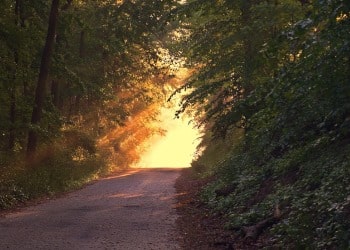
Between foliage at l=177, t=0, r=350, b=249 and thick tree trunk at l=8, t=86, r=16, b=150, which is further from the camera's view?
thick tree trunk at l=8, t=86, r=16, b=150

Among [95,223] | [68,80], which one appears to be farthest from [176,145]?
[95,223]

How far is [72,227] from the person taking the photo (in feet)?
33.7

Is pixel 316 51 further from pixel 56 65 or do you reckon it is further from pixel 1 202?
pixel 56 65

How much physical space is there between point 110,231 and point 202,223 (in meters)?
2.41

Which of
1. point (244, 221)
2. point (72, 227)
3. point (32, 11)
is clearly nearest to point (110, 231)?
point (72, 227)

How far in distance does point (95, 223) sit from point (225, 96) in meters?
8.00

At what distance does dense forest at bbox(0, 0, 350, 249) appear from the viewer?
5.91 metres

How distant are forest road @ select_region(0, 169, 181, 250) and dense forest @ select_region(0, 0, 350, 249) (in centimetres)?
149

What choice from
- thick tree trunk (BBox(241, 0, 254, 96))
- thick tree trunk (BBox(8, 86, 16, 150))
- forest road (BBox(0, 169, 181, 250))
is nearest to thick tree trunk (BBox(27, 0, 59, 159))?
thick tree trunk (BBox(8, 86, 16, 150))

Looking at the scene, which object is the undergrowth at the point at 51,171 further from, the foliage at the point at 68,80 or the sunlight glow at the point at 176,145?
the sunlight glow at the point at 176,145

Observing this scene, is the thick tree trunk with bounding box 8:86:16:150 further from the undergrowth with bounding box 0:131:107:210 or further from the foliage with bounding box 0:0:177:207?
the undergrowth with bounding box 0:131:107:210

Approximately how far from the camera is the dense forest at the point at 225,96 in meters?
5.91

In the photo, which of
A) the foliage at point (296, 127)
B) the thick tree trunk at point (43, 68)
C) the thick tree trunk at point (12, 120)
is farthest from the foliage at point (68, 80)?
the foliage at point (296, 127)

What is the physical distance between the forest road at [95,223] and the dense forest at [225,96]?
4.89ft
